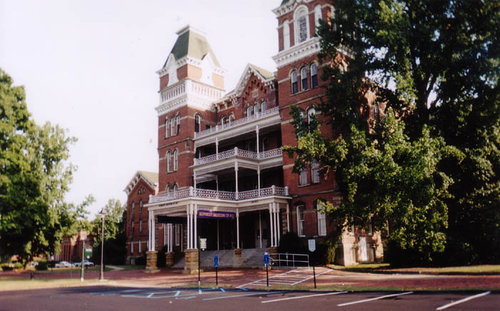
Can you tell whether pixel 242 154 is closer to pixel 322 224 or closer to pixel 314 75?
pixel 314 75

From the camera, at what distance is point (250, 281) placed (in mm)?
20734

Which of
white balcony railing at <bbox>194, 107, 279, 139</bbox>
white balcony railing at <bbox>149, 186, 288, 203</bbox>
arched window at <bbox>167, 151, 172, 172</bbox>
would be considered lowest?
white balcony railing at <bbox>149, 186, 288, 203</bbox>

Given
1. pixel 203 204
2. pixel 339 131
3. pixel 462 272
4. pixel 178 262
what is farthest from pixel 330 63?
pixel 178 262

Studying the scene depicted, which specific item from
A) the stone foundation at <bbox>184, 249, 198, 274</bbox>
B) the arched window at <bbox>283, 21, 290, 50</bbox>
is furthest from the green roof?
the stone foundation at <bbox>184, 249, 198, 274</bbox>

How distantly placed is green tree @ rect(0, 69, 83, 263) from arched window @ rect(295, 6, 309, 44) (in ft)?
61.7

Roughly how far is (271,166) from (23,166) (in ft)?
56.6

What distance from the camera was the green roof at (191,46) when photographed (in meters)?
40.2

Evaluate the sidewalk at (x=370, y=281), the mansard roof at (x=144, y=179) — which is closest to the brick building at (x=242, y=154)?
the sidewalk at (x=370, y=281)

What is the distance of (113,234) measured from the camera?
55219mm

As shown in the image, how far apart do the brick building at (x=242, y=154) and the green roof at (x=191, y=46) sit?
13cm

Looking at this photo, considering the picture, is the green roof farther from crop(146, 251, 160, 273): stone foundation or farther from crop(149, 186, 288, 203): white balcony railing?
crop(146, 251, 160, 273): stone foundation

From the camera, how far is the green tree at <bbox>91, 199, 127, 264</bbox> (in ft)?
170

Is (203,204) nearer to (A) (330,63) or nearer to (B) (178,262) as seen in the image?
(B) (178,262)

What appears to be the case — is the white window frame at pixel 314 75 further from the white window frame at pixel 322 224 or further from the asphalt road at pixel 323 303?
the asphalt road at pixel 323 303
